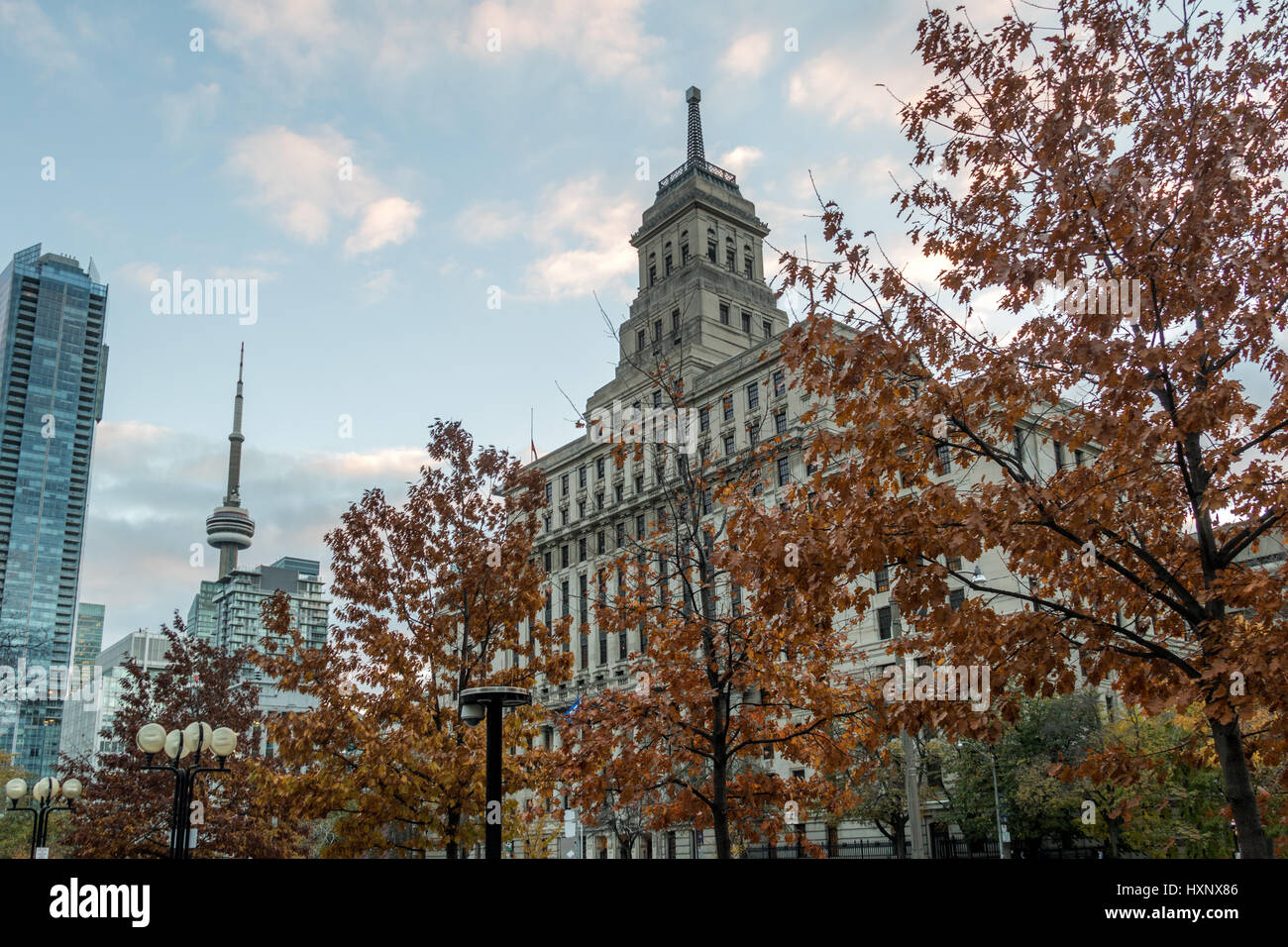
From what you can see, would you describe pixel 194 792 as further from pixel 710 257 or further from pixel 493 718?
pixel 710 257

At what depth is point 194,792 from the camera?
3225cm

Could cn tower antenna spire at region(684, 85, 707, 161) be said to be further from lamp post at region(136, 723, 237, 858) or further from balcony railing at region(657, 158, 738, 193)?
lamp post at region(136, 723, 237, 858)

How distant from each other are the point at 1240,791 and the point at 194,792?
102 ft

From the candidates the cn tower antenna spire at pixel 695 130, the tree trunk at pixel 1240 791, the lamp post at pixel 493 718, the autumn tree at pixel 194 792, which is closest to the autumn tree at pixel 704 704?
the lamp post at pixel 493 718

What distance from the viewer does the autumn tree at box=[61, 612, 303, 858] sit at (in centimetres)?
3369

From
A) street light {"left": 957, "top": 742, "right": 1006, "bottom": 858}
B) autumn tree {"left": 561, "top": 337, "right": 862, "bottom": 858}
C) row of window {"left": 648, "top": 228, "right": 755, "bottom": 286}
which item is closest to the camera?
autumn tree {"left": 561, "top": 337, "right": 862, "bottom": 858}

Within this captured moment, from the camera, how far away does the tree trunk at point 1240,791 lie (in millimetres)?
9359

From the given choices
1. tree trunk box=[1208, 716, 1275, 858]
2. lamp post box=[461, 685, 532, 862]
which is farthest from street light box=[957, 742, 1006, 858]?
tree trunk box=[1208, 716, 1275, 858]

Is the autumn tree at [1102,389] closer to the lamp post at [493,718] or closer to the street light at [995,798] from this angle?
the lamp post at [493,718]

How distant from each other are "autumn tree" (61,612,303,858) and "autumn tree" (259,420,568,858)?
8194 millimetres

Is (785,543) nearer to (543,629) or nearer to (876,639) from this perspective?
(543,629)

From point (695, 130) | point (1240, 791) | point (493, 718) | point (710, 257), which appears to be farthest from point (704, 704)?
point (695, 130)
